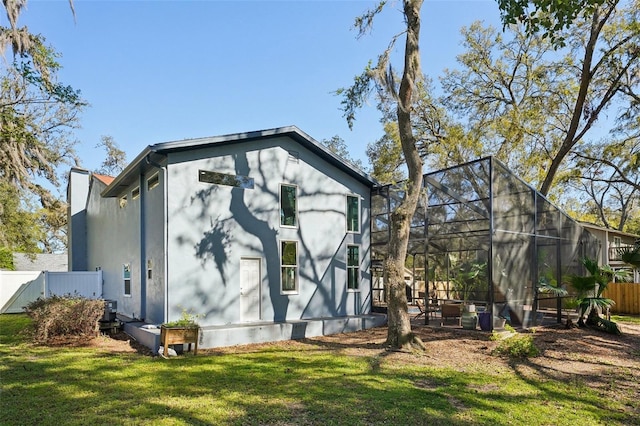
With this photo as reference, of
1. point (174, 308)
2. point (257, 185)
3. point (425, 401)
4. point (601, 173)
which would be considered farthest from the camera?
point (601, 173)

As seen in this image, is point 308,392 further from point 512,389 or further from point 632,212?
point 632,212

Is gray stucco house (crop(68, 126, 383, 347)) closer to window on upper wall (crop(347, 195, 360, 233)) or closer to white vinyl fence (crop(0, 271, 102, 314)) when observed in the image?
window on upper wall (crop(347, 195, 360, 233))

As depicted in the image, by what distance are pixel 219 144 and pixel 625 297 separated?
672 inches

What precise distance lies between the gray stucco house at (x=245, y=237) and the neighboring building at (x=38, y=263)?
1414 centimetres

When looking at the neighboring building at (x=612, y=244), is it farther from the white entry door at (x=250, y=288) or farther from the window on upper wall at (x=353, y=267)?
the white entry door at (x=250, y=288)

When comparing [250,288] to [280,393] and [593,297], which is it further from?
[593,297]

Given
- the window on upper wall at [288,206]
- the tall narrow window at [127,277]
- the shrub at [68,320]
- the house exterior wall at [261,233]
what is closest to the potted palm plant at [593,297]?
the house exterior wall at [261,233]

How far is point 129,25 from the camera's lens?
→ 1059 centimetres

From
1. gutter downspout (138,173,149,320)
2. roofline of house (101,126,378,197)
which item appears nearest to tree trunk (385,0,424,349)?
roofline of house (101,126,378,197)

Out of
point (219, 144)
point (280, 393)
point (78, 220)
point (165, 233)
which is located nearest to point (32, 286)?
point (78, 220)

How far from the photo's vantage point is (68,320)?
9.60 meters

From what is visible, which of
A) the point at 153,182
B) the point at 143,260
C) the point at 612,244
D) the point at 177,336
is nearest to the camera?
the point at 177,336

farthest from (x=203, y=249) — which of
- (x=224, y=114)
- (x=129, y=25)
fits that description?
(x=224, y=114)

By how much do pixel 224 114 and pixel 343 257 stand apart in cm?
836
